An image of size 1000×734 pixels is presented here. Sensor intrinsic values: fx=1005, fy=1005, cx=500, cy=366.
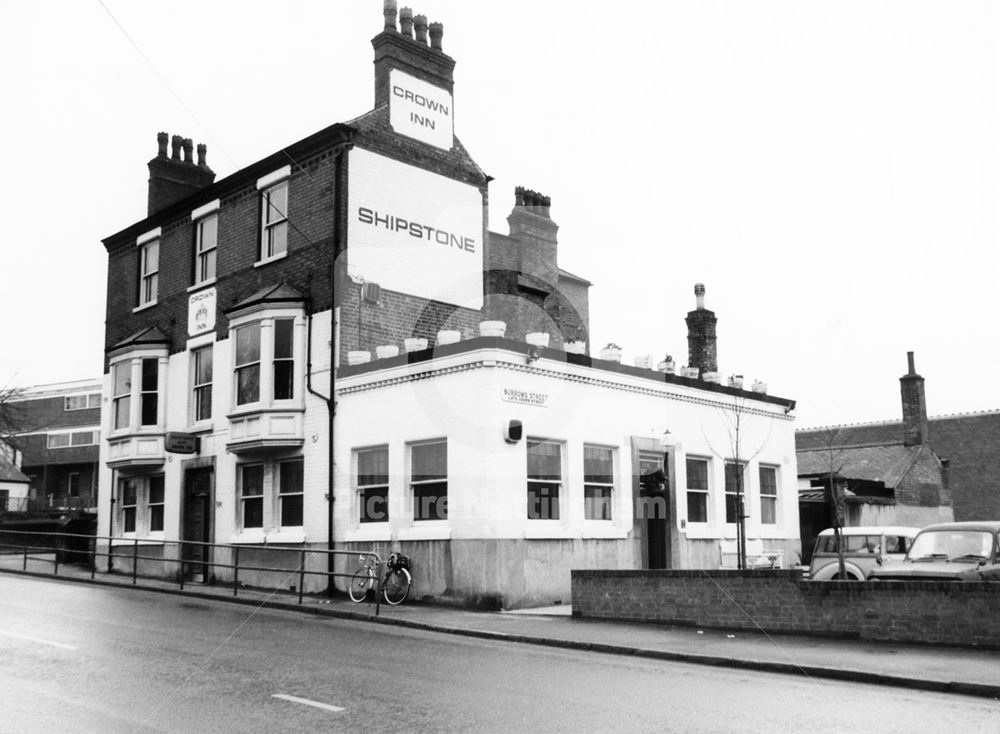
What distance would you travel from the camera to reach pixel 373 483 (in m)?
21.3

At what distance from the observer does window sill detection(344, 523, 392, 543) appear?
2069 cm

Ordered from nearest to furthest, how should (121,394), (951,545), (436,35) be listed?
(951,545)
(436,35)
(121,394)

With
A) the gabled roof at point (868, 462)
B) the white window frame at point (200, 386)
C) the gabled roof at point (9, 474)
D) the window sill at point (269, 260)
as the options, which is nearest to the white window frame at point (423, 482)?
the window sill at point (269, 260)

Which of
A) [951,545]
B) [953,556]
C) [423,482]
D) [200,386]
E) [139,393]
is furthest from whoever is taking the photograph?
[139,393]

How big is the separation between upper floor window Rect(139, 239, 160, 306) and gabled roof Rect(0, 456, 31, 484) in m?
40.2

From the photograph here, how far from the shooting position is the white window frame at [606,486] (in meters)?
21.1

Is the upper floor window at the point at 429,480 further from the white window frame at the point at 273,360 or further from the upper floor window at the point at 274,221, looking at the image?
the upper floor window at the point at 274,221

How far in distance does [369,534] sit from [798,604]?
943cm

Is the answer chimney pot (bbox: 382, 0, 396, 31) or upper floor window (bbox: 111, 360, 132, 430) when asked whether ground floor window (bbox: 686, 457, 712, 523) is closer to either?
chimney pot (bbox: 382, 0, 396, 31)

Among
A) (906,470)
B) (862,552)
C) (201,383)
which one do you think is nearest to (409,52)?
(201,383)

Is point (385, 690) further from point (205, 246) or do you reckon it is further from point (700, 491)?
point (205, 246)

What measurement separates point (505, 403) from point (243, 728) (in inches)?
456

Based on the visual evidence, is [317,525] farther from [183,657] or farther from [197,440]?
[183,657]

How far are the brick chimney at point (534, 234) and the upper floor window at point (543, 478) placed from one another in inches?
359
